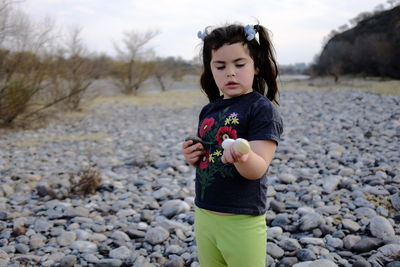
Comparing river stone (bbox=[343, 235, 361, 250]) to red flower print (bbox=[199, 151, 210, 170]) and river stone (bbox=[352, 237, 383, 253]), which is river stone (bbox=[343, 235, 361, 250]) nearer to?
river stone (bbox=[352, 237, 383, 253])

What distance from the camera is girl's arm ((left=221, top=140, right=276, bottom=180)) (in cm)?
135

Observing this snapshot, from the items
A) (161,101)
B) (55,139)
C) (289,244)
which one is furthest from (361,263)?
(161,101)

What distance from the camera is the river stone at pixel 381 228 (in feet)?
9.02

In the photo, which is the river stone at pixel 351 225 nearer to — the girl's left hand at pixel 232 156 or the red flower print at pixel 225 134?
the red flower print at pixel 225 134

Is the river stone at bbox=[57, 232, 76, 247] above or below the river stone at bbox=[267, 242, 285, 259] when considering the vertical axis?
below

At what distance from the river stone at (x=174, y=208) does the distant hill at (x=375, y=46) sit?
287 inches

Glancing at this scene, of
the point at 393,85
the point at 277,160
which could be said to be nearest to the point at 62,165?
the point at 277,160

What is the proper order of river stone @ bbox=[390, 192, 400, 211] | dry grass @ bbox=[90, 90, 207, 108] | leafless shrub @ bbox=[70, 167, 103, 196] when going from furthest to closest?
dry grass @ bbox=[90, 90, 207, 108] → leafless shrub @ bbox=[70, 167, 103, 196] → river stone @ bbox=[390, 192, 400, 211]

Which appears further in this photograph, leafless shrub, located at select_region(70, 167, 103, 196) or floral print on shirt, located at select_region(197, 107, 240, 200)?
leafless shrub, located at select_region(70, 167, 103, 196)

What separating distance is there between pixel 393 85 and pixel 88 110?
10.1 m

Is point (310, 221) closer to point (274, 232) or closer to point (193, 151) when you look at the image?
point (274, 232)

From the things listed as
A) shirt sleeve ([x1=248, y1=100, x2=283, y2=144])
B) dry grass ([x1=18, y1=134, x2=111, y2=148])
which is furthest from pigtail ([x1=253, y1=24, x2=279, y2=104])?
dry grass ([x1=18, y1=134, x2=111, y2=148])

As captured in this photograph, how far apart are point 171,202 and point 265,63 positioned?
223cm

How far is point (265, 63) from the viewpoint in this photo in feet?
5.97
